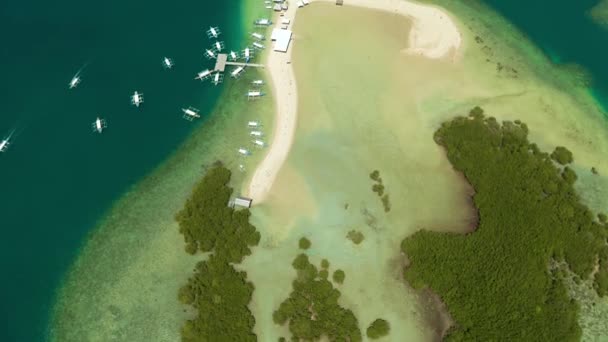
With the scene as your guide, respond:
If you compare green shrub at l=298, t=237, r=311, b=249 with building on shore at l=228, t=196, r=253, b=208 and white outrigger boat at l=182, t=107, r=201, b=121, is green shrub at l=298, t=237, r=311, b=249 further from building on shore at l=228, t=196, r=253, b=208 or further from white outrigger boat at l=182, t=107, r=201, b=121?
white outrigger boat at l=182, t=107, r=201, b=121

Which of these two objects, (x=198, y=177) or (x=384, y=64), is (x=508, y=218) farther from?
(x=198, y=177)

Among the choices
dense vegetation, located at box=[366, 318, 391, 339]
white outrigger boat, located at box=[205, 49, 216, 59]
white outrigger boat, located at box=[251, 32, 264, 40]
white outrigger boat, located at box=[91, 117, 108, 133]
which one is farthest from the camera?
white outrigger boat, located at box=[251, 32, 264, 40]

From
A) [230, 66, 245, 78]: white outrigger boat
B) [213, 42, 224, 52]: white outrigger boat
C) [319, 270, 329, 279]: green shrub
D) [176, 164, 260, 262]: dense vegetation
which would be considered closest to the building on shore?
[176, 164, 260, 262]: dense vegetation

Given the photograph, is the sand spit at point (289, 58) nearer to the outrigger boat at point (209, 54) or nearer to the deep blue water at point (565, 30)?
the outrigger boat at point (209, 54)

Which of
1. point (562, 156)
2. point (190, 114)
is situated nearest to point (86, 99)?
point (190, 114)

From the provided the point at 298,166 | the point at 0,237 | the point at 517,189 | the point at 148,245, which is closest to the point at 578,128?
the point at 517,189

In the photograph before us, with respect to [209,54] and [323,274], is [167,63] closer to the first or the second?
[209,54]
